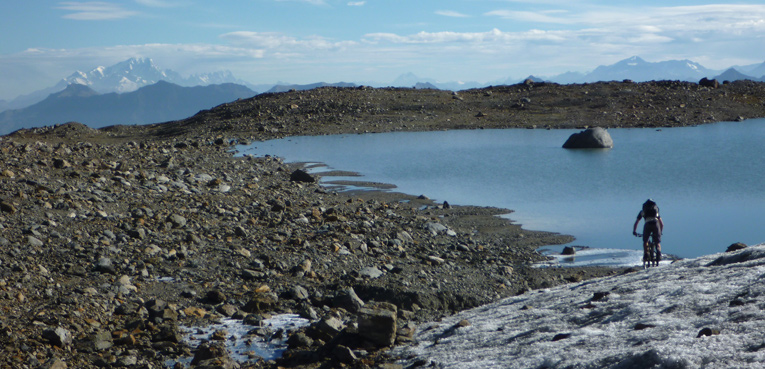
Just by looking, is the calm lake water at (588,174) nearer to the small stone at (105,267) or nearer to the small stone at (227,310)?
the small stone at (227,310)

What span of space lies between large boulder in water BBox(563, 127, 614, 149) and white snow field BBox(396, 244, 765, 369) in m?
35.5

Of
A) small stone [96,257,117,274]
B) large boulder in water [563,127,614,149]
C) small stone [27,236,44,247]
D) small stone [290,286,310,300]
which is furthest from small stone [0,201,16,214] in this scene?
large boulder in water [563,127,614,149]

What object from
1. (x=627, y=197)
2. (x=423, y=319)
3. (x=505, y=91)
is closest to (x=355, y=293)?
(x=423, y=319)

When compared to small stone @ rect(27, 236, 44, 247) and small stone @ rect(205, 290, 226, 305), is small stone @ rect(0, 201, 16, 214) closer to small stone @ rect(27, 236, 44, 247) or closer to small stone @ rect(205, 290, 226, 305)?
small stone @ rect(27, 236, 44, 247)

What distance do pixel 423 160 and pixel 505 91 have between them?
138 feet

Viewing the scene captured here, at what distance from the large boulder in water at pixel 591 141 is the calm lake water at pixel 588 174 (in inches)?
46.5

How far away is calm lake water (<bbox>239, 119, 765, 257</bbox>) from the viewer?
22.4 m

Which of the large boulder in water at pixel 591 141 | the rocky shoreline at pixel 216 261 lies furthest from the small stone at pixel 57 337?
the large boulder in water at pixel 591 141

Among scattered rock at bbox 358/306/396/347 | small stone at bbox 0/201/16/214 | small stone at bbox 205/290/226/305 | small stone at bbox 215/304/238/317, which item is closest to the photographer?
scattered rock at bbox 358/306/396/347

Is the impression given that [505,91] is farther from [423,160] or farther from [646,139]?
[423,160]

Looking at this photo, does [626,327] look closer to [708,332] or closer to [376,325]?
[708,332]

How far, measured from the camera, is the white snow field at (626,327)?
7.52 m

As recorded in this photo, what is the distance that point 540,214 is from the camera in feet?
79.2

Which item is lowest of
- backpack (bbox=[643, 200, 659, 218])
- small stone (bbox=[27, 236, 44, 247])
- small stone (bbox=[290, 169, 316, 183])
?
small stone (bbox=[27, 236, 44, 247])
